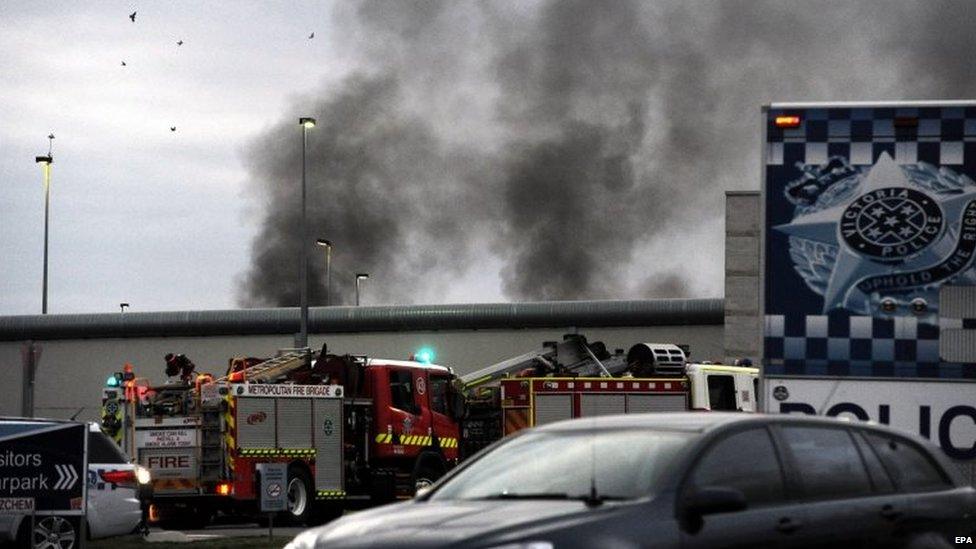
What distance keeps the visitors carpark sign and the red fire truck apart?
9593 millimetres

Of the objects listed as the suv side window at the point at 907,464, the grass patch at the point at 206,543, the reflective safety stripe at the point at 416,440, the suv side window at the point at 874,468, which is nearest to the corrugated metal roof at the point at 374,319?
the reflective safety stripe at the point at 416,440

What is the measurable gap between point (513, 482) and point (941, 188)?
17.4 ft

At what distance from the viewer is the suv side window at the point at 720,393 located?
26453 mm

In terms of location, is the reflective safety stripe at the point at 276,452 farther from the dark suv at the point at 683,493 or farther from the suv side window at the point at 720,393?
the dark suv at the point at 683,493

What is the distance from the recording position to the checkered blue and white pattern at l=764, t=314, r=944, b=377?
12938 mm

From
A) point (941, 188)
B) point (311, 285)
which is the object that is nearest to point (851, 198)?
point (941, 188)

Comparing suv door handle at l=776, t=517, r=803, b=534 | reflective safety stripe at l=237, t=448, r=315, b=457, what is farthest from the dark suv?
reflective safety stripe at l=237, t=448, r=315, b=457

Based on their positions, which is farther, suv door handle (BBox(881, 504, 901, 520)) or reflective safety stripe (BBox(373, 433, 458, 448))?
reflective safety stripe (BBox(373, 433, 458, 448))

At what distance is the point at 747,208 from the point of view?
30.8 meters

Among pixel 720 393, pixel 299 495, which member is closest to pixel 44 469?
pixel 299 495

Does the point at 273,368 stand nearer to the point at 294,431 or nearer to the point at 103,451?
the point at 294,431

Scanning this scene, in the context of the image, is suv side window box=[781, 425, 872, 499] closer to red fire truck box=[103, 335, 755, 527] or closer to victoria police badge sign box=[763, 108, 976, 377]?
victoria police badge sign box=[763, 108, 976, 377]

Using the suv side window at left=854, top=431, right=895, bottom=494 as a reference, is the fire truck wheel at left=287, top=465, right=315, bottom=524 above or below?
below

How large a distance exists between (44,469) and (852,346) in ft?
22.3
